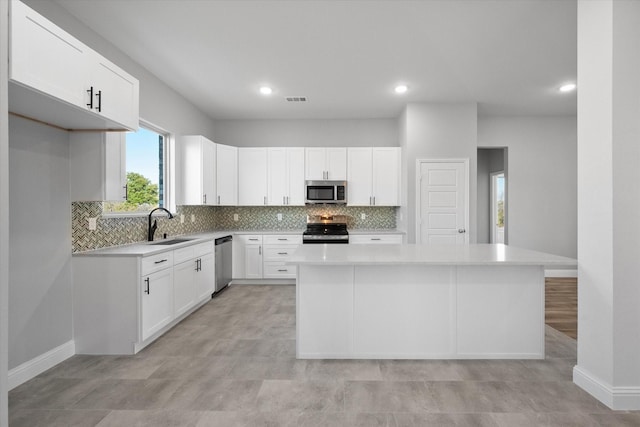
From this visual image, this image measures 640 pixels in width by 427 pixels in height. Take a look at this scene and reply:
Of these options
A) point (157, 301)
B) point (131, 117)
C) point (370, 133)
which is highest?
point (370, 133)

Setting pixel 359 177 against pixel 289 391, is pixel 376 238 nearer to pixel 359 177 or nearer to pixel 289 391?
pixel 359 177

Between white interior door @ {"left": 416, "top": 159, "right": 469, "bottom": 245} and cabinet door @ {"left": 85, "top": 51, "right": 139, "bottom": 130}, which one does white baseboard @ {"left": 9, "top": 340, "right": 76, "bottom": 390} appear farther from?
white interior door @ {"left": 416, "top": 159, "right": 469, "bottom": 245}

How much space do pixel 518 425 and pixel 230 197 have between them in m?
4.85

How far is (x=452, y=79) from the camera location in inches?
166

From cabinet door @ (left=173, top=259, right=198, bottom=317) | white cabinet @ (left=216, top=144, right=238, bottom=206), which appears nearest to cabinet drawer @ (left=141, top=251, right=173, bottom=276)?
cabinet door @ (left=173, top=259, right=198, bottom=317)

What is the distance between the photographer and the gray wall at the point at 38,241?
2.43 m

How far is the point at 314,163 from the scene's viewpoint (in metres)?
5.80

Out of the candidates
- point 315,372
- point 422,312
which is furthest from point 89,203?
point 422,312

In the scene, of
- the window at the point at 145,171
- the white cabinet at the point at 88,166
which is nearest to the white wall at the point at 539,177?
the window at the point at 145,171

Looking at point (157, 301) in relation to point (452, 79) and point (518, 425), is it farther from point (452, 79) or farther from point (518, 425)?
point (452, 79)

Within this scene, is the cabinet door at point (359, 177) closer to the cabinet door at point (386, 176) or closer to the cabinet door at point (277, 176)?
the cabinet door at point (386, 176)

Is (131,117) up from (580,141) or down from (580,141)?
up

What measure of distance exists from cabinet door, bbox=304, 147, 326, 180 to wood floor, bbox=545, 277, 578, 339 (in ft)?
12.3

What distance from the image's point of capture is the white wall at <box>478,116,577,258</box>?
19.4 ft
